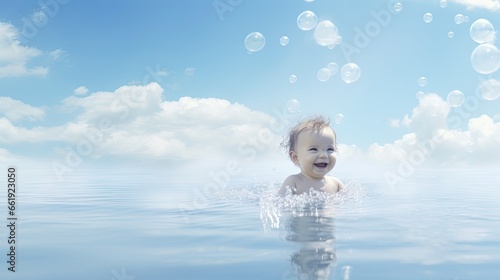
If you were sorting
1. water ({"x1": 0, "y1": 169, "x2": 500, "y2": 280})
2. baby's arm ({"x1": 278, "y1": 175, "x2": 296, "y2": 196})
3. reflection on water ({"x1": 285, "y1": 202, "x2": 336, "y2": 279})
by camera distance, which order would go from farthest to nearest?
baby's arm ({"x1": 278, "y1": 175, "x2": 296, "y2": 196})
water ({"x1": 0, "y1": 169, "x2": 500, "y2": 280})
reflection on water ({"x1": 285, "y1": 202, "x2": 336, "y2": 279})

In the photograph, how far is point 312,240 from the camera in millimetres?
3736

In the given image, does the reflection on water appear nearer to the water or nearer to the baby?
the water

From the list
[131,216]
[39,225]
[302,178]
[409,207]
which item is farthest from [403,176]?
[39,225]

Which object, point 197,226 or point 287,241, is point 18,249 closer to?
point 197,226

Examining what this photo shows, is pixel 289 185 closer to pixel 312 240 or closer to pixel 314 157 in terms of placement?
pixel 314 157

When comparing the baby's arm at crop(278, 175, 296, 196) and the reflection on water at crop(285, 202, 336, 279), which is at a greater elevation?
the baby's arm at crop(278, 175, 296, 196)

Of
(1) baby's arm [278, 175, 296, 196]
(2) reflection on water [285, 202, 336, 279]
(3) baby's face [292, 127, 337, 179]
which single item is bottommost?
(2) reflection on water [285, 202, 336, 279]

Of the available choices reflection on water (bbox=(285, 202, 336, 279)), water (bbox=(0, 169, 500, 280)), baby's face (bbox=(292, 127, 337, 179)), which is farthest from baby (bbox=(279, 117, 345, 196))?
reflection on water (bbox=(285, 202, 336, 279))

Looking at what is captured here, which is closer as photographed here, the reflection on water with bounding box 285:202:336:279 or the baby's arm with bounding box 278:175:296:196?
the reflection on water with bounding box 285:202:336:279

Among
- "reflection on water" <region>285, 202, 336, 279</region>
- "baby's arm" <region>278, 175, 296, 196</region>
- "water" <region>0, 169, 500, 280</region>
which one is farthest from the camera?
"baby's arm" <region>278, 175, 296, 196</region>

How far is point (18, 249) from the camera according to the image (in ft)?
12.7

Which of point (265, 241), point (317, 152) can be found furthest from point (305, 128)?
point (265, 241)

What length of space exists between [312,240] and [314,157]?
12.7 ft

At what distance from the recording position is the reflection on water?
289 centimetres
